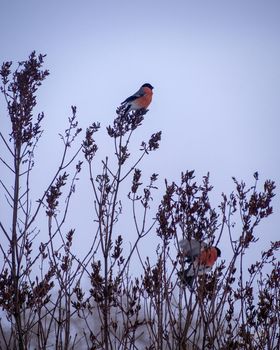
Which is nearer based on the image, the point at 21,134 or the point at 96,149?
the point at 21,134

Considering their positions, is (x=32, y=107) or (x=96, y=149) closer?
(x=32, y=107)

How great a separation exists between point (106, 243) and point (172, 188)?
2.80 ft

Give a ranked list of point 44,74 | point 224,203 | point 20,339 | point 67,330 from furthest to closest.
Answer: point 44,74 < point 224,203 < point 67,330 < point 20,339

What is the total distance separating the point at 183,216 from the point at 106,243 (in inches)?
28.2

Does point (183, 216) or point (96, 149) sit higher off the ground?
point (96, 149)

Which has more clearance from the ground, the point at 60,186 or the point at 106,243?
the point at 60,186

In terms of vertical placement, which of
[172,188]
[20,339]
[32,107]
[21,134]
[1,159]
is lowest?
[20,339]

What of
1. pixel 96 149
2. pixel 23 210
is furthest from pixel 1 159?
pixel 96 149

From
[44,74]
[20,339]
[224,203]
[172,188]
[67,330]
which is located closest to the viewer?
[20,339]

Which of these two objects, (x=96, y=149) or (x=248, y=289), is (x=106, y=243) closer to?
(x=96, y=149)

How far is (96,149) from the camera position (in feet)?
12.2

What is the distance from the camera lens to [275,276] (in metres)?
3.43

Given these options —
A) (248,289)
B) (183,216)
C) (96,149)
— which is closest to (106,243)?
(183,216)

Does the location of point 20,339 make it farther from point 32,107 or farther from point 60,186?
point 32,107
